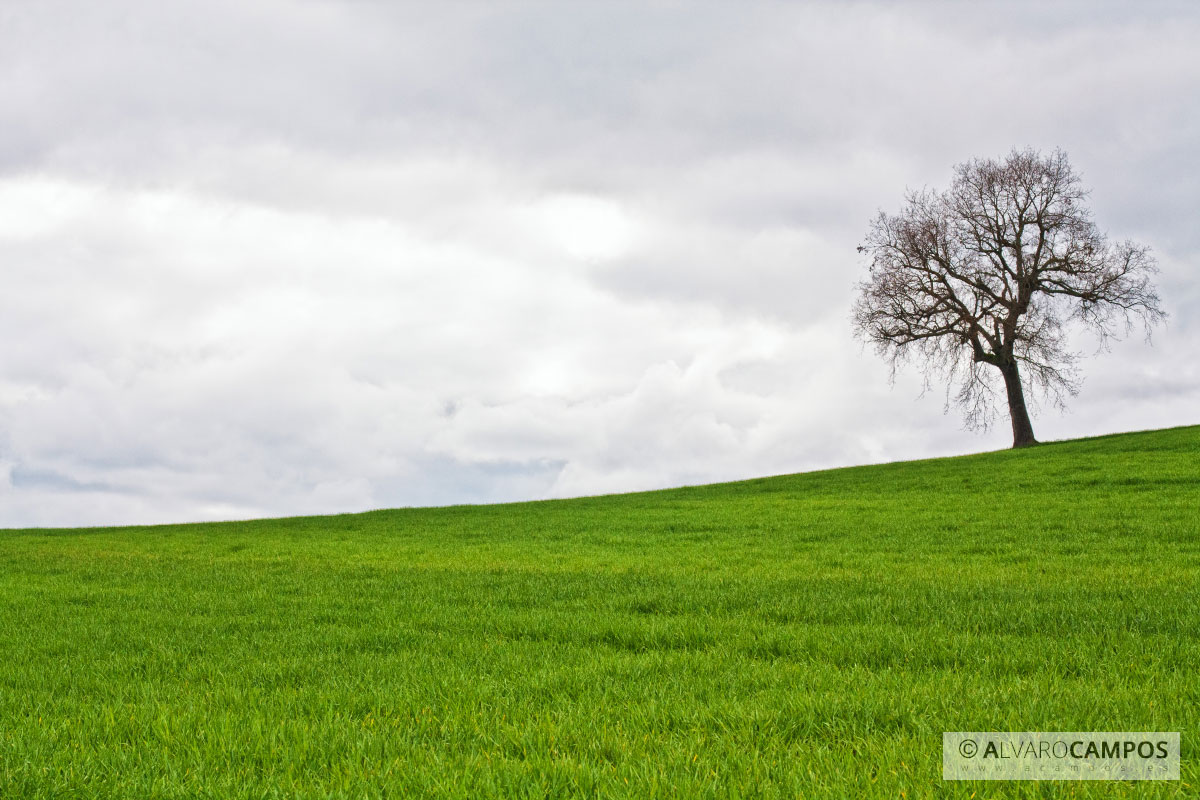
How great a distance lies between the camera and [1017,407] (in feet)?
152

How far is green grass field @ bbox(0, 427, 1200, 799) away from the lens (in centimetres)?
455

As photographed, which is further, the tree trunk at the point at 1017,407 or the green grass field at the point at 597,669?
the tree trunk at the point at 1017,407

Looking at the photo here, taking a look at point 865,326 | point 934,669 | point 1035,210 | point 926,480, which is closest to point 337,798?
point 934,669

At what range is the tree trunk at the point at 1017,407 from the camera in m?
45.8

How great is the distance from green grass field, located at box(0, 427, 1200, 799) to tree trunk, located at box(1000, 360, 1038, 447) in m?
29.1

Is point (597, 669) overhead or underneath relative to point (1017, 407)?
underneath

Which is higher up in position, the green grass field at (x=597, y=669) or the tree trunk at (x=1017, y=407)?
the tree trunk at (x=1017, y=407)

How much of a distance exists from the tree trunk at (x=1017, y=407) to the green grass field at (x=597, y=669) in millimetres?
29095

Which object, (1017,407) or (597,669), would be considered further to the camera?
(1017,407)

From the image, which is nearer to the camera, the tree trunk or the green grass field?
the green grass field

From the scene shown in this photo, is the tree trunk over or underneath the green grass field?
over

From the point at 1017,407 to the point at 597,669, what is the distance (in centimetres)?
4580

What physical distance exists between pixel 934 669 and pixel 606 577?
25.1 feet

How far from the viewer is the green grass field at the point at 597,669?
4.55 metres
